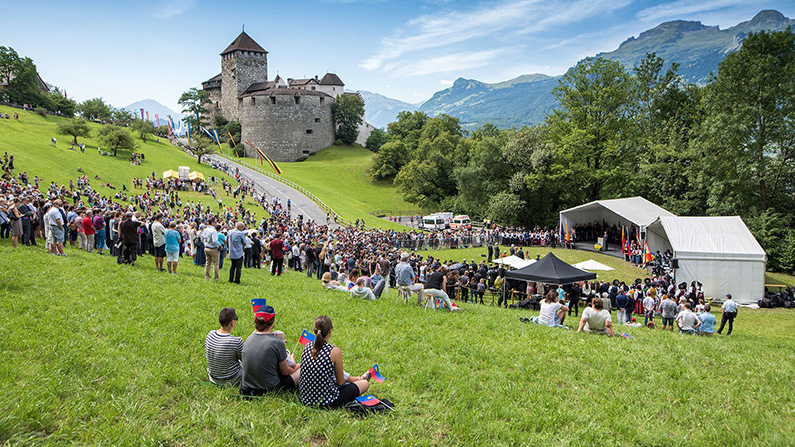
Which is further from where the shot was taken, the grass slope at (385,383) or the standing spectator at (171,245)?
the standing spectator at (171,245)

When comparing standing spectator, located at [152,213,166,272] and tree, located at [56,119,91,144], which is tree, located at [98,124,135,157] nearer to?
tree, located at [56,119,91,144]

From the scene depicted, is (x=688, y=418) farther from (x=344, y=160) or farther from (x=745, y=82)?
(x=344, y=160)

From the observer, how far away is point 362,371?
21.2 feet

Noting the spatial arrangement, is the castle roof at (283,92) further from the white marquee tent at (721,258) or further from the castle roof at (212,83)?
the white marquee tent at (721,258)

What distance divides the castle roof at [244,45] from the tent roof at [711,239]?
90.8 meters

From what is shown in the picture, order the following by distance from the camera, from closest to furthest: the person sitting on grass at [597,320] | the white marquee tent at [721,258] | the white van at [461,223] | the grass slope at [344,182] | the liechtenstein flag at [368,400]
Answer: the liechtenstein flag at [368,400] → the person sitting on grass at [597,320] → the white marquee tent at [721,258] → the white van at [461,223] → the grass slope at [344,182]

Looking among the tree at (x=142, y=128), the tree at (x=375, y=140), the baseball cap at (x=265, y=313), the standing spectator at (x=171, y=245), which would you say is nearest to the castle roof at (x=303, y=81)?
the tree at (x=375, y=140)

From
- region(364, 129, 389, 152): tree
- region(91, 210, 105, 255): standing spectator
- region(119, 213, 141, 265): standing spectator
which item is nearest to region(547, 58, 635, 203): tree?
region(91, 210, 105, 255): standing spectator

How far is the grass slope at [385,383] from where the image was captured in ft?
14.7

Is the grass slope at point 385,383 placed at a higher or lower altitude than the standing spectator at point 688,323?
higher

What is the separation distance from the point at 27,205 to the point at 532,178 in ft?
126

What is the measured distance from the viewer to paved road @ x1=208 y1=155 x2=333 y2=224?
4700 cm

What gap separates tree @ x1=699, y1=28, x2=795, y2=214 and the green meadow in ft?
89.0

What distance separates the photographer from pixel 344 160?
88.1m
